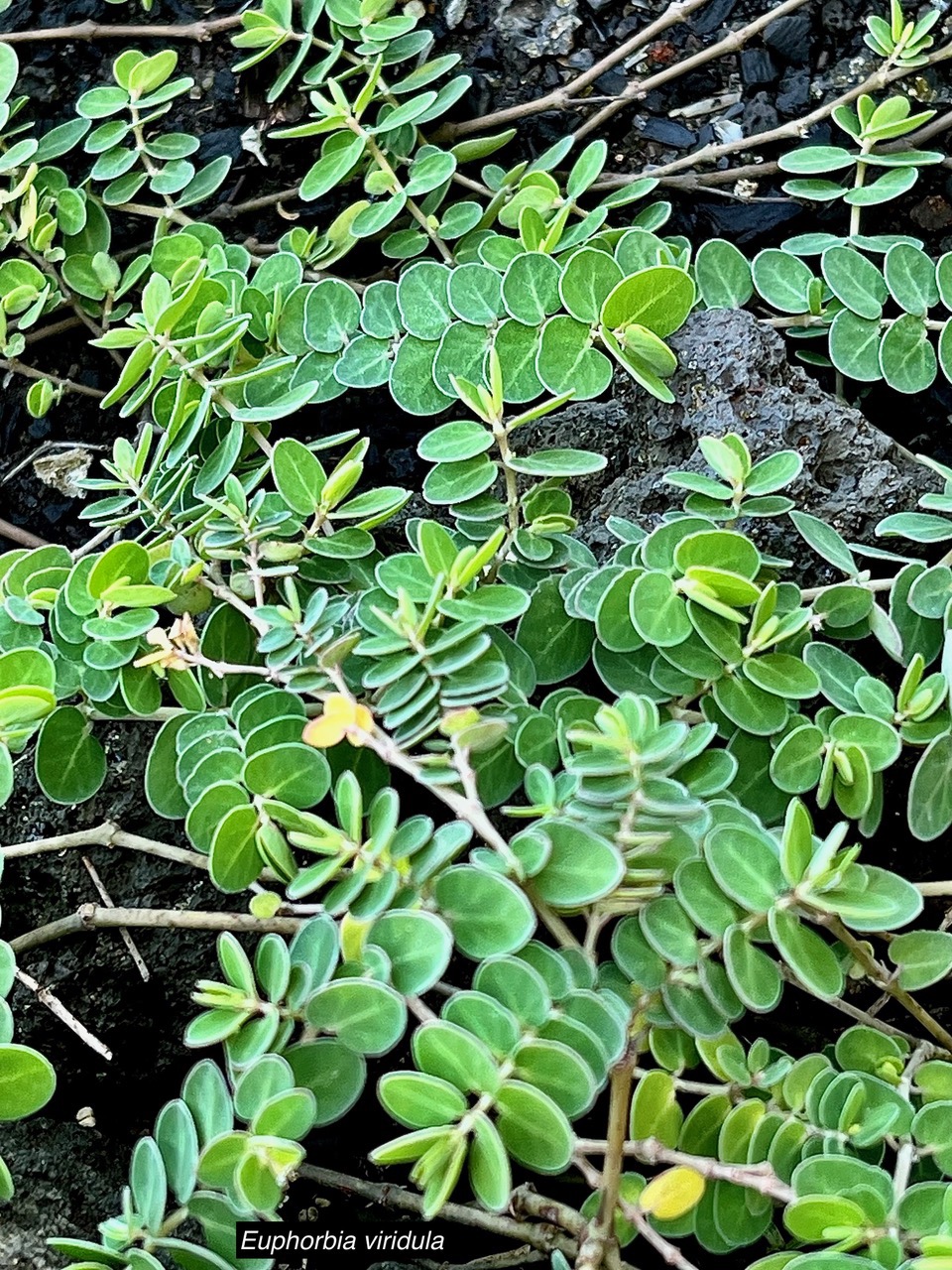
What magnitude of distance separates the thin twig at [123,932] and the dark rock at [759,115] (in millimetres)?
1242

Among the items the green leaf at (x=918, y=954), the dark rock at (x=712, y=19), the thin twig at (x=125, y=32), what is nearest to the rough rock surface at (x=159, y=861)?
the green leaf at (x=918, y=954)

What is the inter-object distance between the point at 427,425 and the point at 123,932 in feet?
2.29

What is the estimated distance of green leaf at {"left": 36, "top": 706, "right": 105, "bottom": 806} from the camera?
913 mm

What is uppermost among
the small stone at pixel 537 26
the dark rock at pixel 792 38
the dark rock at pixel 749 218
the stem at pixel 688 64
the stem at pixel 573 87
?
the small stone at pixel 537 26

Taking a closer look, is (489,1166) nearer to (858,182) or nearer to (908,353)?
(908,353)

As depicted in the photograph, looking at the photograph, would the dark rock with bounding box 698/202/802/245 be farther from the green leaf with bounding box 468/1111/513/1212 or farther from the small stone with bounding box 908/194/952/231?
the green leaf with bounding box 468/1111/513/1212

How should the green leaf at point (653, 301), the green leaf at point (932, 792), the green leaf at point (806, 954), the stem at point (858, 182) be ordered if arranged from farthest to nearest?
the stem at point (858, 182) → the green leaf at point (653, 301) → the green leaf at point (932, 792) → the green leaf at point (806, 954)

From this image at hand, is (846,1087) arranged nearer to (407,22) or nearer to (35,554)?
(35,554)

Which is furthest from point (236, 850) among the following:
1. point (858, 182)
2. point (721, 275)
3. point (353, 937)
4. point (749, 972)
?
point (858, 182)

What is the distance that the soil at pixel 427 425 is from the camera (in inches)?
40.5

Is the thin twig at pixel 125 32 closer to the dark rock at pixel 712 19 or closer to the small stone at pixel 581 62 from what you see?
the small stone at pixel 581 62

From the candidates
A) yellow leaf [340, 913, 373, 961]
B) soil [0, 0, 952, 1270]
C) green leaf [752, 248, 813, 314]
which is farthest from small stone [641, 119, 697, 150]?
yellow leaf [340, 913, 373, 961]

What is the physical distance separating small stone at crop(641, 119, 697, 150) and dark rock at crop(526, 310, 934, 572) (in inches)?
20.4

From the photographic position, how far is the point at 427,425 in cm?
137
